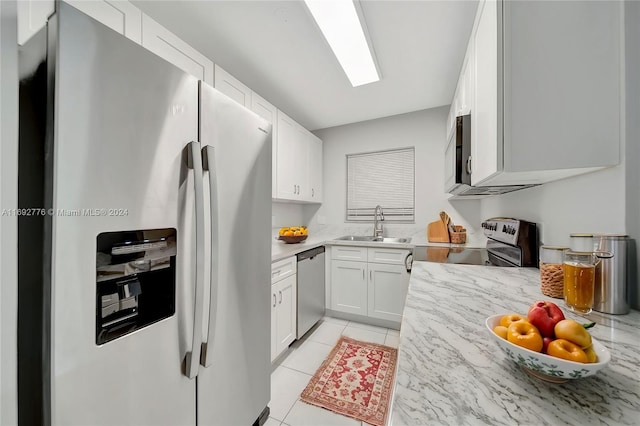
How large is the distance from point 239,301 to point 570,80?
163 cm

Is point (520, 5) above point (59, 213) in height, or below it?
above

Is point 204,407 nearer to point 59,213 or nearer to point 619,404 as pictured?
point 59,213

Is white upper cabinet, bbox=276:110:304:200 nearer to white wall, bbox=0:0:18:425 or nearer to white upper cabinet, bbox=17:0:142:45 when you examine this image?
white upper cabinet, bbox=17:0:142:45

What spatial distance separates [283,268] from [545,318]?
64.4 inches

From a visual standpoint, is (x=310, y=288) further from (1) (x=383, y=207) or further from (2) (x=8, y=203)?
(2) (x=8, y=203)

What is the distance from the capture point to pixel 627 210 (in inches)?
32.4

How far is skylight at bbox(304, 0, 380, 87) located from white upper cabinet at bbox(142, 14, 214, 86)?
812mm

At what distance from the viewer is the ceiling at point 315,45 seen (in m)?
1.41

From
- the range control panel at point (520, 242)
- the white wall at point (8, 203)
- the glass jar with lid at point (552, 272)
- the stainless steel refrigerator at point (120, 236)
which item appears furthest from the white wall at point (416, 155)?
the white wall at point (8, 203)

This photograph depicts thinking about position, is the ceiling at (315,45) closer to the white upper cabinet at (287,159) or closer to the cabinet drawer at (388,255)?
the white upper cabinet at (287,159)

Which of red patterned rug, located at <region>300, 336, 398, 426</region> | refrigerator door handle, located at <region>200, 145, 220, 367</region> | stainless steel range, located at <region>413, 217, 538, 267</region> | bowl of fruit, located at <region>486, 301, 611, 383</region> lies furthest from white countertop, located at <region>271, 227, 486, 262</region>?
bowl of fruit, located at <region>486, 301, 611, 383</region>

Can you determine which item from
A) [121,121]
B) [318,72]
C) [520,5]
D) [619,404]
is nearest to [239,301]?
[121,121]

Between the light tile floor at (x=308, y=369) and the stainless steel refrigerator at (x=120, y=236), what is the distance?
57cm

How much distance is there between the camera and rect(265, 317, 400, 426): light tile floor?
1407 millimetres
